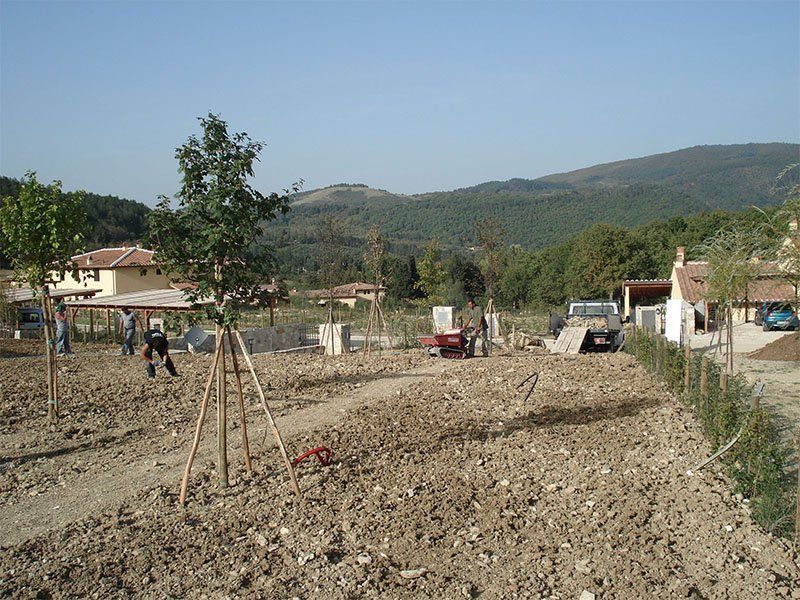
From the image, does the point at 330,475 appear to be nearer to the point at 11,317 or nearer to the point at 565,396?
the point at 565,396

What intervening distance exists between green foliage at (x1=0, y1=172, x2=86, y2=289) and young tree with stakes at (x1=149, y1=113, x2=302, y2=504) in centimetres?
447

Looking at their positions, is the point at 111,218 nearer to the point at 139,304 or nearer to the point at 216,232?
the point at 139,304

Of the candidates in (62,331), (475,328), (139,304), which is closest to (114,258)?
(139,304)

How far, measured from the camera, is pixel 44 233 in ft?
37.2

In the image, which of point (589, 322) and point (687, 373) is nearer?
point (687, 373)

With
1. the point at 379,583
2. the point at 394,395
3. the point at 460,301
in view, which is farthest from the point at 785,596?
the point at 460,301

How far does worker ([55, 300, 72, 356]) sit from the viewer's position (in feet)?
66.5

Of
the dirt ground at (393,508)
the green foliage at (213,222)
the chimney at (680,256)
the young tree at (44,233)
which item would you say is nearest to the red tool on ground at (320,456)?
the dirt ground at (393,508)

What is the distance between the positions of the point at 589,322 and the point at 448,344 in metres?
5.59

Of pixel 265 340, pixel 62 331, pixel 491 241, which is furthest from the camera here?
pixel 491 241

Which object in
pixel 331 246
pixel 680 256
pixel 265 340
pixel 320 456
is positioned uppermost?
pixel 331 246

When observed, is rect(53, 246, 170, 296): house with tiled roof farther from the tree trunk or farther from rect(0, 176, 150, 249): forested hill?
the tree trunk

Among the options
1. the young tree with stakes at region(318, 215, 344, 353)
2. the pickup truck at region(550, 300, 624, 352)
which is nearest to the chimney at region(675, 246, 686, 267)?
the young tree with stakes at region(318, 215, 344, 353)

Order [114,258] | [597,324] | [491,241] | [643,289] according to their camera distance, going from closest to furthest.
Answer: [597,324], [491,241], [114,258], [643,289]
